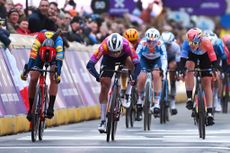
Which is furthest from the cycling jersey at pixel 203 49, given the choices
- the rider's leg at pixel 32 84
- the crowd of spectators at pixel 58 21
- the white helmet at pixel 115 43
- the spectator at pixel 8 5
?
the spectator at pixel 8 5

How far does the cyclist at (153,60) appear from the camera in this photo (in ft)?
69.7

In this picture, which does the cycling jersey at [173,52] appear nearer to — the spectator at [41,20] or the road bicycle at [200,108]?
the spectator at [41,20]

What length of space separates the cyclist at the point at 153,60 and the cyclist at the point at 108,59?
2674 millimetres

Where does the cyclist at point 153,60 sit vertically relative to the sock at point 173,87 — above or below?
above

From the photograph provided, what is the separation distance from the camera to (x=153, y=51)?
2167 centimetres

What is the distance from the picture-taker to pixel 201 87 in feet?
59.4

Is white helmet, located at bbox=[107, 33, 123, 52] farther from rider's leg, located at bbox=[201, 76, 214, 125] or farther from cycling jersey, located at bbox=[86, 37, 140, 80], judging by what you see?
rider's leg, located at bbox=[201, 76, 214, 125]

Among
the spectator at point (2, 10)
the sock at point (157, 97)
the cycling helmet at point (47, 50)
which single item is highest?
the spectator at point (2, 10)

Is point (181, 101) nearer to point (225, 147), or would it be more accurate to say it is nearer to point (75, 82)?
point (75, 82)

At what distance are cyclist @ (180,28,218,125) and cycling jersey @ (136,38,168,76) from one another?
→ 94.0 inches

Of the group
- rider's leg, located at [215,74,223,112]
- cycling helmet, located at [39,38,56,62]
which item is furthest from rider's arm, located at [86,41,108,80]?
rider's leg, located at [215,74,223,112]

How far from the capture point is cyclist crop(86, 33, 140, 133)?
17.8 meters

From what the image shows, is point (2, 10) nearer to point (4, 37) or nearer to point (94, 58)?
point (4, 37)

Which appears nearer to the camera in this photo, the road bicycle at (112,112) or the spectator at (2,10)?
the road bicycle at (112,112)
